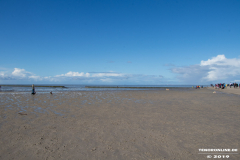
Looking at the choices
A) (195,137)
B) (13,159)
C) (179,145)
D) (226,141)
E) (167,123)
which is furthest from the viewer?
(167,123)

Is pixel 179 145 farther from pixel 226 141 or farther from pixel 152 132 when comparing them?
pixel 226 141

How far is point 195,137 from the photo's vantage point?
634cm

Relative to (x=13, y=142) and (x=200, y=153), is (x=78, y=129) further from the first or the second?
(x=200, y=153)

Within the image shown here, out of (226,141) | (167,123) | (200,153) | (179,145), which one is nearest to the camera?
(200,153)

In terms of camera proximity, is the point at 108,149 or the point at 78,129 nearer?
the point at 108,149

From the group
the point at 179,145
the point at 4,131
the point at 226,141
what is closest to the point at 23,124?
the point at 4,131

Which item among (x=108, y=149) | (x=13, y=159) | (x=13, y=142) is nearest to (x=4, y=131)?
(x=13, y=142)

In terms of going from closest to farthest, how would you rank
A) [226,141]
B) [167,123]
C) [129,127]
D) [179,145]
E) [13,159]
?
1. [13,159]
2. [179,145]
3. [226,141]
4. [129,127]
5. [167,123]

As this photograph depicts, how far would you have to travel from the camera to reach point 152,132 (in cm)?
696

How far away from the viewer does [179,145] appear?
18.2 ft

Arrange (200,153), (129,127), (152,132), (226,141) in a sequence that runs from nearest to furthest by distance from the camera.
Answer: (200,153)
(226,141)
(152,132)
(129,127)

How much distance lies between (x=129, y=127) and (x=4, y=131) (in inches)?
253

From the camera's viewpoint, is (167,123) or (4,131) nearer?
(4,131)

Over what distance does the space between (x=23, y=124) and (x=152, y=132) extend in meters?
7.46
